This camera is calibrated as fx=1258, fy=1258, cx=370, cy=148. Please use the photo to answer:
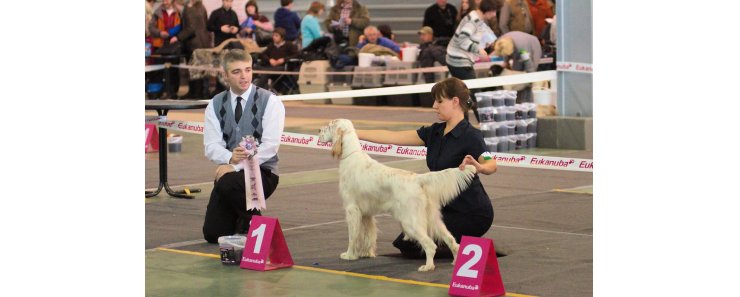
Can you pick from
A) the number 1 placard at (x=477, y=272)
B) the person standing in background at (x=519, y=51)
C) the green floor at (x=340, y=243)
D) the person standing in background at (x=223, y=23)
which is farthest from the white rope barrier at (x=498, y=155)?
the person standing in background at (x=223, y=23)

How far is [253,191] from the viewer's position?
769 cm

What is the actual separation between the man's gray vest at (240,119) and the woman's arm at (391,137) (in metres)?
0.79

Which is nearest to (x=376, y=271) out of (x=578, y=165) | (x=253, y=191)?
(x=253, y=191)

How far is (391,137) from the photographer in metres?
7.31

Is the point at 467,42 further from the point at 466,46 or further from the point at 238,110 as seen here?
the point at 238,110

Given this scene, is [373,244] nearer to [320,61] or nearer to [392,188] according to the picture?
[392,188]

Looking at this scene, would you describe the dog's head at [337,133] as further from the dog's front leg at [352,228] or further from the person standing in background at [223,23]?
the person standing in background at [223,23]

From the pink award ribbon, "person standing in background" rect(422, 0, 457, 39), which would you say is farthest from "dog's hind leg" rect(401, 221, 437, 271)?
"person standing in background" rect(422, 0, 457, 39)

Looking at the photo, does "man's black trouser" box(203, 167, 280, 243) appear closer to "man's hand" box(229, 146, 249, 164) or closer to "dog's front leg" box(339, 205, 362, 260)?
"man's hand" box(229, 146, 249, 164)

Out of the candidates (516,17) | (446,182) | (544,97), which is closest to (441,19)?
(516,17)

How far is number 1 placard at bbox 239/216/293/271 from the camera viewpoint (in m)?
7.05

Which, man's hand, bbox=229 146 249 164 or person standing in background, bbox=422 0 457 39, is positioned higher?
person standing in background, bbox=422 0 457 39

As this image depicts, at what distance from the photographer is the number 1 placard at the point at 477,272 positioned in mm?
6164

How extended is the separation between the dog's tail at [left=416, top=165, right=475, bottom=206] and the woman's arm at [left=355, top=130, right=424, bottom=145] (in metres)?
0.50
